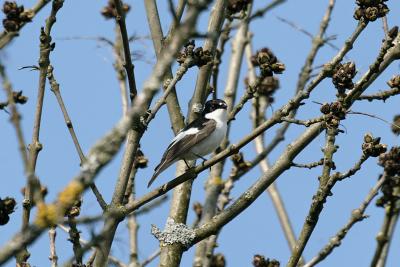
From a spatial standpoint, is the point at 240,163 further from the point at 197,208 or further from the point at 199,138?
the point at 197,208

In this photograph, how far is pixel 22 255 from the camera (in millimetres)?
5305

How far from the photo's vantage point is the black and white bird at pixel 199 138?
745 centimetres

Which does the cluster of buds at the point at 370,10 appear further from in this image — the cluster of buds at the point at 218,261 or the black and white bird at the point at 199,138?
the cluster of buds at the point at 218,261

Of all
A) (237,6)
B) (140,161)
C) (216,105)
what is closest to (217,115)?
(216,105)

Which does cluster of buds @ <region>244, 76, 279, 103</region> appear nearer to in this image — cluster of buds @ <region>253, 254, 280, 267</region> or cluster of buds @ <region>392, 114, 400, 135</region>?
cluster of buds @ <region>392, 114, 400, 135</region>

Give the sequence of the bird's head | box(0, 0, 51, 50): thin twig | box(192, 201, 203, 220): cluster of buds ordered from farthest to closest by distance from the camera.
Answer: box(192, 201, 203, 220): cluster of buds
the bird's head
box(0, 0, 51, 50): thin twig

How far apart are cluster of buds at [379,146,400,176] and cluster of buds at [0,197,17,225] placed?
244 cm

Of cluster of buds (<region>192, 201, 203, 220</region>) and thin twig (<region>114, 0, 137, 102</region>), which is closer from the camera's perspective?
thin twig (<region>114, 0, 137, 102</region>)

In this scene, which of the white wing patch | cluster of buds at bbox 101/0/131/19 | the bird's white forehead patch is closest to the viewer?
the white wing patch

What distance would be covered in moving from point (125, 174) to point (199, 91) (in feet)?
5.22

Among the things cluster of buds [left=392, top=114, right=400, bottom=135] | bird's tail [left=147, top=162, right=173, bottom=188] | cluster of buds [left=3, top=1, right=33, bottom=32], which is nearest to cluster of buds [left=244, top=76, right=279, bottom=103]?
bird's tail [left=147, top=162, right=173, bottom=188]

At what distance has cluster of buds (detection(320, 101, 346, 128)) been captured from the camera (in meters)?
4.97

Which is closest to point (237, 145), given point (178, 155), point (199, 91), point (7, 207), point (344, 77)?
point (344, 77)

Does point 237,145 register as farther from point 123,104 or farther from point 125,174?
point 123,104
